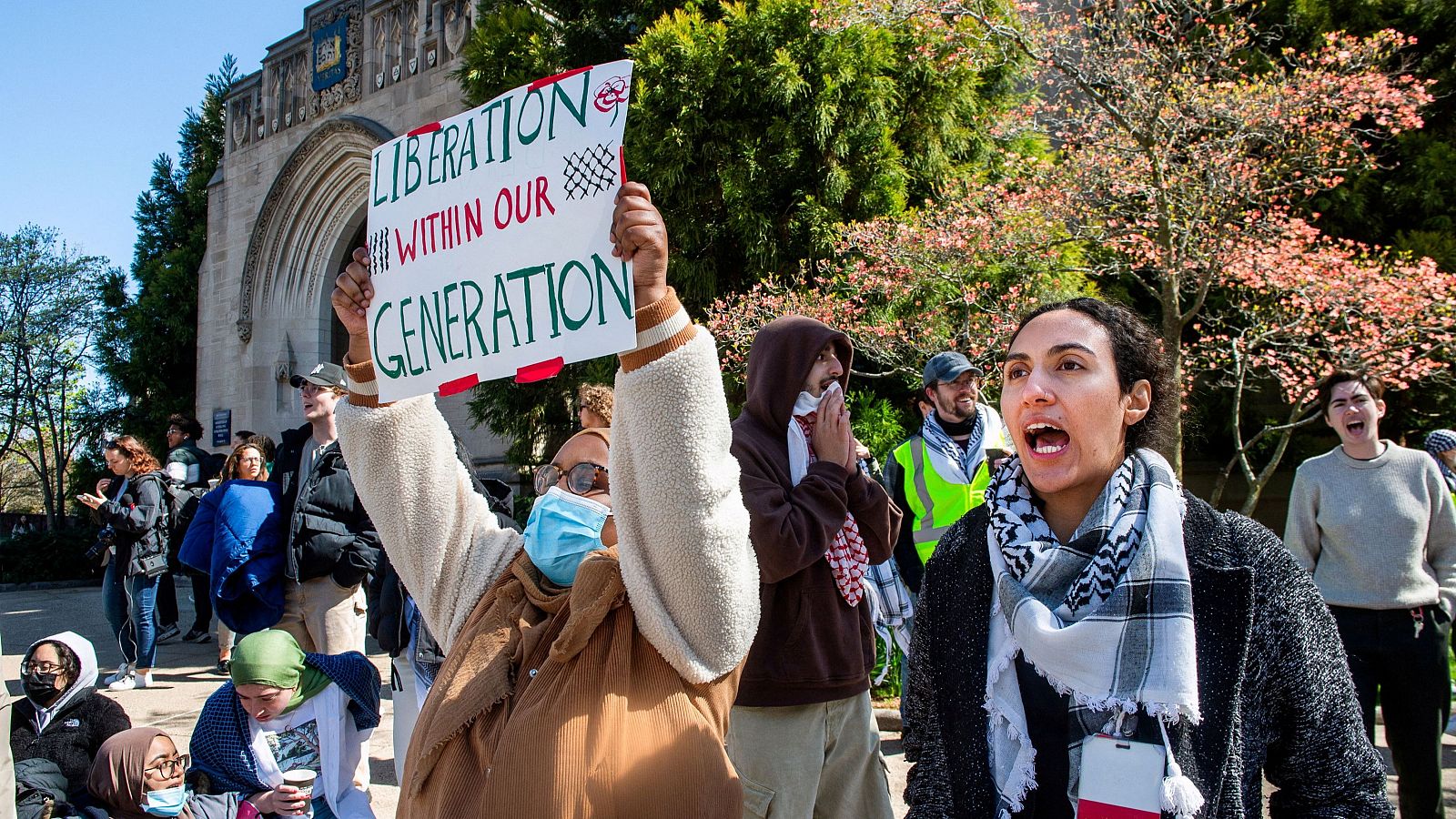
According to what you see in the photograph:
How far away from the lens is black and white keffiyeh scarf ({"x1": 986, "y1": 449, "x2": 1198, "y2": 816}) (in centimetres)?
163

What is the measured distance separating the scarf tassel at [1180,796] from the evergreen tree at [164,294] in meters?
20.7

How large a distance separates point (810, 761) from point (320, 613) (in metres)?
3.32

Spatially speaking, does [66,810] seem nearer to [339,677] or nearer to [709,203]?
[339,677]

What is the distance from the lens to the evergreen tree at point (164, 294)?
2000 centimetres

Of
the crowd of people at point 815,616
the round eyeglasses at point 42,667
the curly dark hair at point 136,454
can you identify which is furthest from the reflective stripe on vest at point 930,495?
the curly dark hair at point 136,454

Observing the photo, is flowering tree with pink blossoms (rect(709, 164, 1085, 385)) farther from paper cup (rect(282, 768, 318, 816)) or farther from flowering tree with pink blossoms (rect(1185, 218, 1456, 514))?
paper cup (rect(282, 768, 318, 816))

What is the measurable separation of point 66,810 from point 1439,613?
5.43 m

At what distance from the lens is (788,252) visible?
33.1 ft

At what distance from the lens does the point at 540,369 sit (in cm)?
207

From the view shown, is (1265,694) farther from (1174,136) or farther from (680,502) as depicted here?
(1174,136)

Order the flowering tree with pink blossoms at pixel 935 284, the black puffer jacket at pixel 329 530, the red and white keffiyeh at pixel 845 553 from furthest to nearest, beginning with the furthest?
the flowering tree with pink blossoms at pixel 935 284, the black puffer jacket at pixel 329 530, the red and white keffiyeh at pixel 845 553

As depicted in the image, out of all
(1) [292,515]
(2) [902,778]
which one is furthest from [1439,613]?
(1) [292,515]

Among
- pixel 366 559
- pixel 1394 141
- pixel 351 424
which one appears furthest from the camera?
pixel 1394 141

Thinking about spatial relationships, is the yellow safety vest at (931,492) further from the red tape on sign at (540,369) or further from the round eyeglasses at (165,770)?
the round eyeglasses at (165,770)
